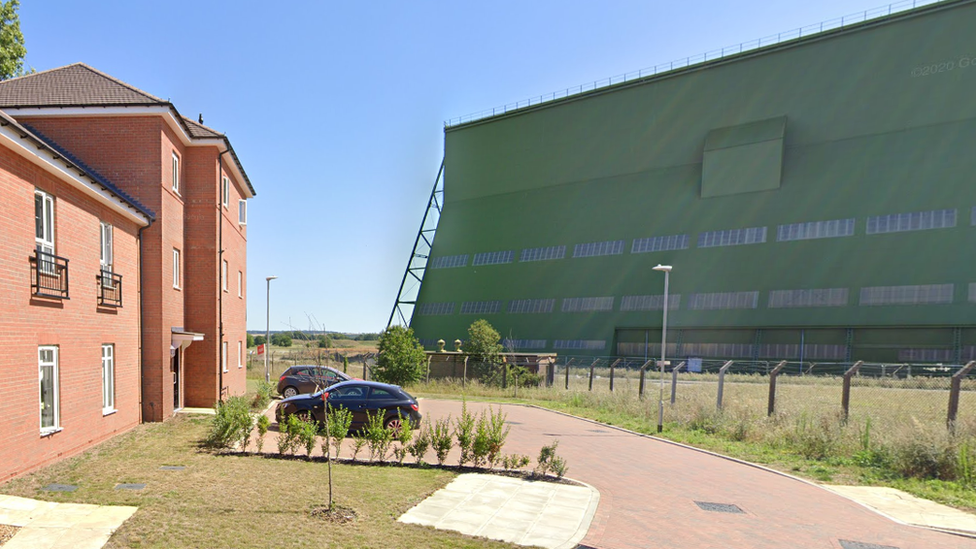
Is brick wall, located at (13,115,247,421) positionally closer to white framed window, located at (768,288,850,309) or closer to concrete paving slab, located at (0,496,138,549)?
concrete paving slab, located at (0,496,138,549)

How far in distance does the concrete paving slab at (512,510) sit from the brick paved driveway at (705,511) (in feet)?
1.18

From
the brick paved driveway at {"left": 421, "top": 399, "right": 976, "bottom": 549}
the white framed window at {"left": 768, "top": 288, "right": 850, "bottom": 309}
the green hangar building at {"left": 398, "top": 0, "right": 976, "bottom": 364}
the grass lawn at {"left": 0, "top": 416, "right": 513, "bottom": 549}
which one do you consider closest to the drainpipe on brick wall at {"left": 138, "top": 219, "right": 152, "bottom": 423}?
the grass lawn at {"left": 0, "top": 416, "right": 513, "bottom": 549}

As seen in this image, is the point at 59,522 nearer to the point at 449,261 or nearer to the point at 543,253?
the point at 543,253

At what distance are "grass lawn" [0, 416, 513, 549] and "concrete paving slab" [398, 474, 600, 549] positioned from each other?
12.9 inches

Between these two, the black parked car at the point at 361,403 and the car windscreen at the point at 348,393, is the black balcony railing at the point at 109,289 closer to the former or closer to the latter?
the black parked car at the point at 361,403

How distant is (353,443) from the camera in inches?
551

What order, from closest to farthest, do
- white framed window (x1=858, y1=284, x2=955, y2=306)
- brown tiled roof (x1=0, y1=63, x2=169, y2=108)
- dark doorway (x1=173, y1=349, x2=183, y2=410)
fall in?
brown tiled roof (x1=0, y1=63, x2=169, y2=108) < dark doorway (x1=173, y1=349, x2=183, y2=410) < white framed window (x1=858, y1=284, x2=955, y2=306)

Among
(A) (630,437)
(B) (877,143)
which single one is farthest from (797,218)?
(A) (630,437)

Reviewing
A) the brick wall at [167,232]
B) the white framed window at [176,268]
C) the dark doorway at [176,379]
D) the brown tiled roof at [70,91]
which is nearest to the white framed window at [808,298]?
the brick wall at [167,232]

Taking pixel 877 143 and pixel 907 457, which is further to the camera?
pixel 877 143

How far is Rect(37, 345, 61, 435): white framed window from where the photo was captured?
10266 millimetres

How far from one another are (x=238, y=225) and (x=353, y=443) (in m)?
14.2

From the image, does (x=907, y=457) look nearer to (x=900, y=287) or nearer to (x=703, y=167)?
(x=900, y=287)

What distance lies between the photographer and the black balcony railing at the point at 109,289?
42.0ft
